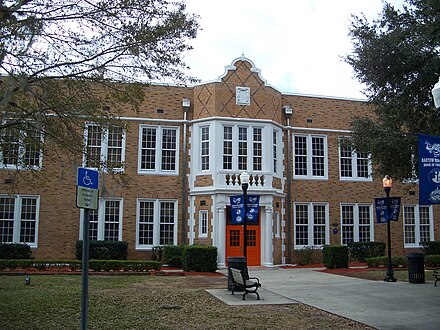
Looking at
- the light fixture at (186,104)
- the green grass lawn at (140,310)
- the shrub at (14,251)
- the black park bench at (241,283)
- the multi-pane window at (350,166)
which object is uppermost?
the light fixture at (186,104)

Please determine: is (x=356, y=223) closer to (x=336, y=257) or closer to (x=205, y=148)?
(x=336, y=257)

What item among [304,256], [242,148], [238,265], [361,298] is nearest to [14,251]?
[242,148]

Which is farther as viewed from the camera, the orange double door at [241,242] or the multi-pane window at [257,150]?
the multi-pane window at [257,150]

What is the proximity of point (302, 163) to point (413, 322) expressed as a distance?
17.1m

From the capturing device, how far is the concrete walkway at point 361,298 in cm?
1027

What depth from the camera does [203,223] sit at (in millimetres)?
24203

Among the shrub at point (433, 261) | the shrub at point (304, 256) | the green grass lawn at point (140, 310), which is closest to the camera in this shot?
the green grass lawn at point (140, 310)

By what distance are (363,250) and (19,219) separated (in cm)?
1717

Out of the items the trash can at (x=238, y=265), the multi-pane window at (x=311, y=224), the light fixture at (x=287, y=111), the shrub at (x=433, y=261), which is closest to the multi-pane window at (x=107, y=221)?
the multi-pane window at (x=311, y=224)

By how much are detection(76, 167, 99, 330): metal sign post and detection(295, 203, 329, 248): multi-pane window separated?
2048 centimetres

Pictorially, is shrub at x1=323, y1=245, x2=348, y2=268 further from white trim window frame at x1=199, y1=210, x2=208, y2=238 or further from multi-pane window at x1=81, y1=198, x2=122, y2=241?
multi-pane window at x1=81, y1=198, x2=122, y2=241

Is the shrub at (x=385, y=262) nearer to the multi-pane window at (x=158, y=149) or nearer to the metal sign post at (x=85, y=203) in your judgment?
the multi-pane window at (x=158, y=149)

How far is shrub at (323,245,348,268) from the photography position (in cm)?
2231

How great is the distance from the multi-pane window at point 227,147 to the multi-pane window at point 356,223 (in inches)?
285
